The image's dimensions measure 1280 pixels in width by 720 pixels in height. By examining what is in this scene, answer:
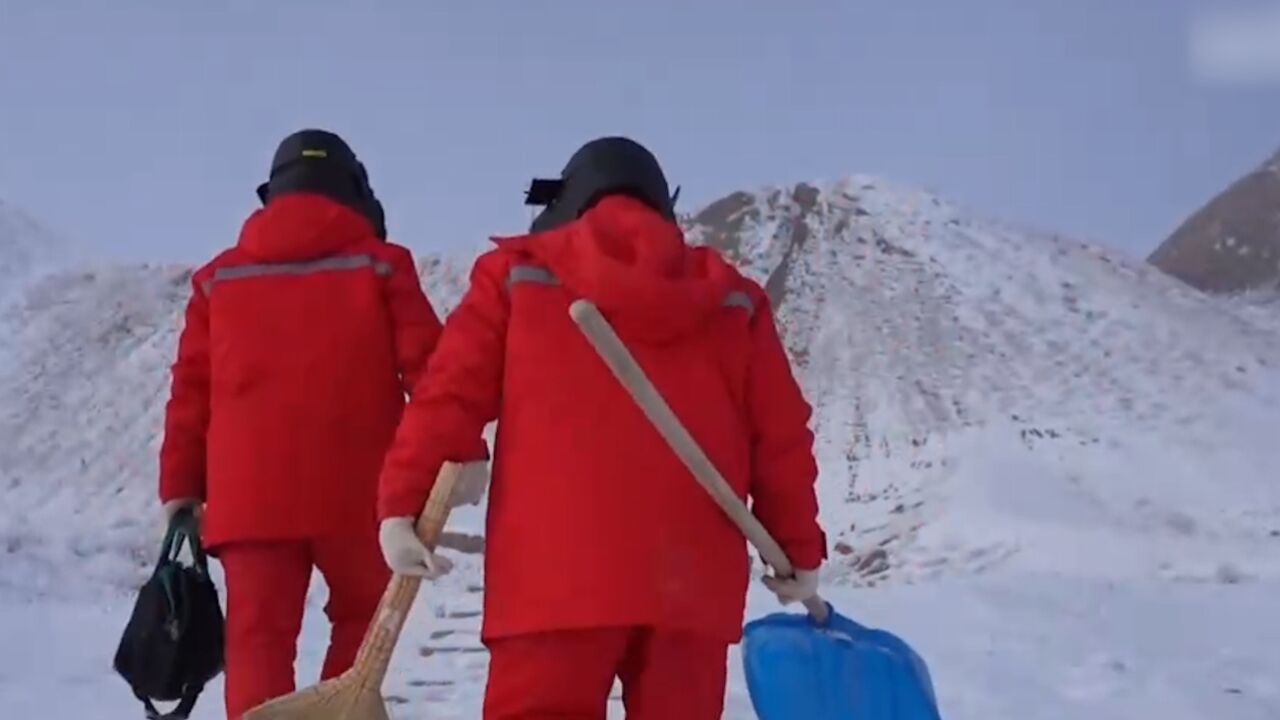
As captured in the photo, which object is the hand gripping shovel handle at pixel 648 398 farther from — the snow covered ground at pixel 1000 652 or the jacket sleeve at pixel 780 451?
the snow covered ground at pixel 1000 652

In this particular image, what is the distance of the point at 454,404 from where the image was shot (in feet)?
9.64

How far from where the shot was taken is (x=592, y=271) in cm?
292

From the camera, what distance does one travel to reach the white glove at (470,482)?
296 cm

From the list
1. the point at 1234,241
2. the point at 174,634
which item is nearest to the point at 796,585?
the point at 174,634

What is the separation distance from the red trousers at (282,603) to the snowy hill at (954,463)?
7.19 feet

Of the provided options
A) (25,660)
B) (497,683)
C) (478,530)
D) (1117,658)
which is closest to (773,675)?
(497,683)

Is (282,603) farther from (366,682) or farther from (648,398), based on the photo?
(648,398)

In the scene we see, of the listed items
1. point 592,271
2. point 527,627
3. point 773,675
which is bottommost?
point 773,675

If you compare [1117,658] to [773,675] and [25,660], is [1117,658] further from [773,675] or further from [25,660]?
[25,660]

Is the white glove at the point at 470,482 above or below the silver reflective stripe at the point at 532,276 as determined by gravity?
below

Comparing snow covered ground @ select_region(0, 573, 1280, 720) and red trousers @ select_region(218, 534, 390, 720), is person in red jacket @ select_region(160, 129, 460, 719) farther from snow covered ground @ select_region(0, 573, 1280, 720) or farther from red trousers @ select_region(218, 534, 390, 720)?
snow covered ground @ select_region(0, 573, 1280, 720)

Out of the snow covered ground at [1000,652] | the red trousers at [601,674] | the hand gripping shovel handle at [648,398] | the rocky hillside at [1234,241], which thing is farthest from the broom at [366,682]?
the rocky hillside at [1234,241]

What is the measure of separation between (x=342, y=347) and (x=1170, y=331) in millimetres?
14789

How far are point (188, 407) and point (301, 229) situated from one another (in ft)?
2.05
